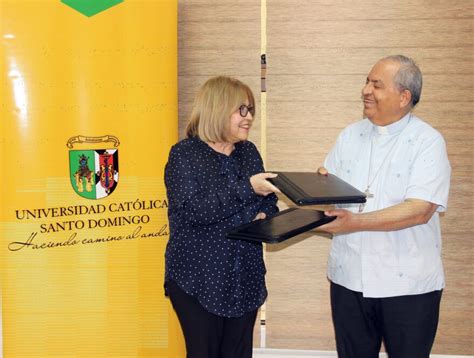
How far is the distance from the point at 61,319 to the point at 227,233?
116cm

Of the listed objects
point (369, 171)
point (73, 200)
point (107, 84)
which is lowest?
point (73, 200)

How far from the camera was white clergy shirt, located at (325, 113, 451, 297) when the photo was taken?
1896 millimetres

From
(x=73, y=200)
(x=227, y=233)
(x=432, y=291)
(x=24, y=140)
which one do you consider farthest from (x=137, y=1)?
(x=432, y=291)

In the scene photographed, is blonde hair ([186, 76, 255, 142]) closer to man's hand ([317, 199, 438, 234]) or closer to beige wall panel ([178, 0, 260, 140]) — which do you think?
man's hand ([317, 199, 438, 234])

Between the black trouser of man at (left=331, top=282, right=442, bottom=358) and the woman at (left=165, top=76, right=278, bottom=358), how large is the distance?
41 cm

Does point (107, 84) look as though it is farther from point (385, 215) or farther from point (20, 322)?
point (385, 215)

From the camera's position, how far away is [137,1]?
243cm

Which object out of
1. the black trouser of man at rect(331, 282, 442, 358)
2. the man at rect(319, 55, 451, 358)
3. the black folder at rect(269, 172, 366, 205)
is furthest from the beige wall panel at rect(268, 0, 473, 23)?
the black trouser of man at rect(331, 282, 442, 358)

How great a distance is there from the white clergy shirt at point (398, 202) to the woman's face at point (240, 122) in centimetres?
50

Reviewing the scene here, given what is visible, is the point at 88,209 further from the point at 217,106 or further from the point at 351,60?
the point at 351,60

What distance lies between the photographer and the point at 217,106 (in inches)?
72.4

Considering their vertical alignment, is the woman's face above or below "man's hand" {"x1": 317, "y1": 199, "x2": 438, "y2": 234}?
above

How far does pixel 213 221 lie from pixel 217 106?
41 cm

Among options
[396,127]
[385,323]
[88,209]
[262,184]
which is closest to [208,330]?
[262,184]
